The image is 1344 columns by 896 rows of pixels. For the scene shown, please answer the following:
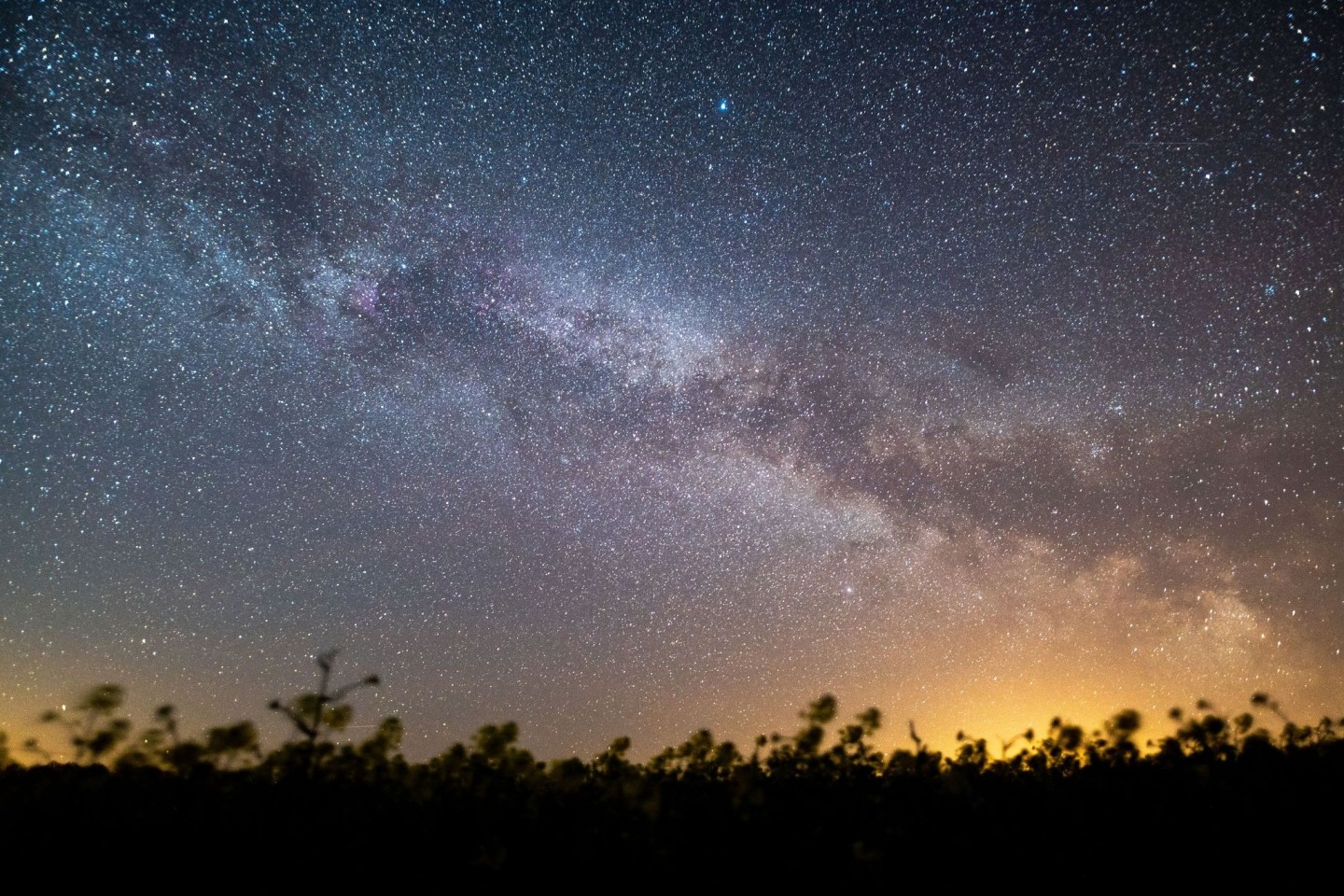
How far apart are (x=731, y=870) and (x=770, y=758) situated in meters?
6.91

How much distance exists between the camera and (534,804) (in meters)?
9.86

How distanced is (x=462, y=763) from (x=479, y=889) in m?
6.50

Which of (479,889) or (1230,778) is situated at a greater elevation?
(1230,778)

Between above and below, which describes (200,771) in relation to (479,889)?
above

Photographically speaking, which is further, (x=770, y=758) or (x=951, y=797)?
(x=770, y=758)

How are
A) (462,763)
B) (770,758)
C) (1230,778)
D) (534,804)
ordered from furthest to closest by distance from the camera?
(770,758)
(462,763)
(1230,778)
(534,804)

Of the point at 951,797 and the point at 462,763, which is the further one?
the point at 462,763

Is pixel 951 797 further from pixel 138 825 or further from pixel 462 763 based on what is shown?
pixel 138 825

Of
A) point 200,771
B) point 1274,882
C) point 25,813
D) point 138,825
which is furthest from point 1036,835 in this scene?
point 25,813

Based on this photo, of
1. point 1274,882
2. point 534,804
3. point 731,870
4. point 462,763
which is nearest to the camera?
point 1274,882

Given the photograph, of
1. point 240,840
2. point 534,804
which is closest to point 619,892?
point 534,804

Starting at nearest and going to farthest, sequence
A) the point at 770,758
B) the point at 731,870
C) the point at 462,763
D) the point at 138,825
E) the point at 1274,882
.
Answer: the point at 1274,882 < the point at 731,870 < the point at 138,825 < the point at 462,763 < the point at 770,758

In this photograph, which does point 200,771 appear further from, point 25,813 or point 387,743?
point 387,743

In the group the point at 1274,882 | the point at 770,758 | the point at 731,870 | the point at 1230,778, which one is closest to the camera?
the point at 1274,882
